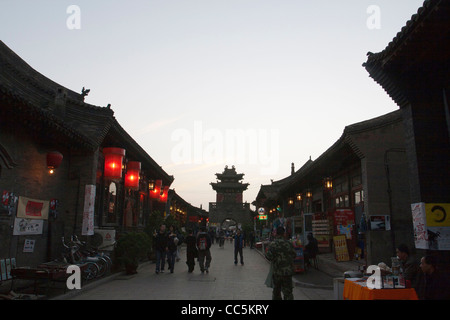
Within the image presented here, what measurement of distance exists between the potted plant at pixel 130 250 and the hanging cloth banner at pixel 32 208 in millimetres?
2405

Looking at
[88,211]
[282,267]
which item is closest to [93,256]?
[88,211]

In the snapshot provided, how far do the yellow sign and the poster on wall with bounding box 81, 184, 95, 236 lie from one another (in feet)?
30.7

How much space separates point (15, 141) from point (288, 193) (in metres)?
19.0

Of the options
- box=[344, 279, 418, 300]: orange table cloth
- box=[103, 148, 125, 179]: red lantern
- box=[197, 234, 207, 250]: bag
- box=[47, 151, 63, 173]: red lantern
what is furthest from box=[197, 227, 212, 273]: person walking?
box=[344, 279, 418, 300]: orange table cloth

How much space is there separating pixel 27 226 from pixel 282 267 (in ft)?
22.2

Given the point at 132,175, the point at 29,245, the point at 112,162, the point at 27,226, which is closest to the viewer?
the point at 27,226

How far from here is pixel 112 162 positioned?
12.5 meters

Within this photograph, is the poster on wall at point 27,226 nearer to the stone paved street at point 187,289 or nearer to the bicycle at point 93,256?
the bicycle at point 93,256

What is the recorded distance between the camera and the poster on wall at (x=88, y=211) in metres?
10.8

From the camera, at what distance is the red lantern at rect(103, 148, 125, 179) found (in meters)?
12.4

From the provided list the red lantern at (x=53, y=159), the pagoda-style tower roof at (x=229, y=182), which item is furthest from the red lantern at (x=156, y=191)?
the pagoda-style tower roof at (x=229, y=182)

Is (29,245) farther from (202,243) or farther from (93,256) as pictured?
(202,243)

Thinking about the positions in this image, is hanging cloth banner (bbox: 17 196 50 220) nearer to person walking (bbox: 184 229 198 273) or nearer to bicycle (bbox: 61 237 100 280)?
bicycle (bbox: 61 237 100 280)
